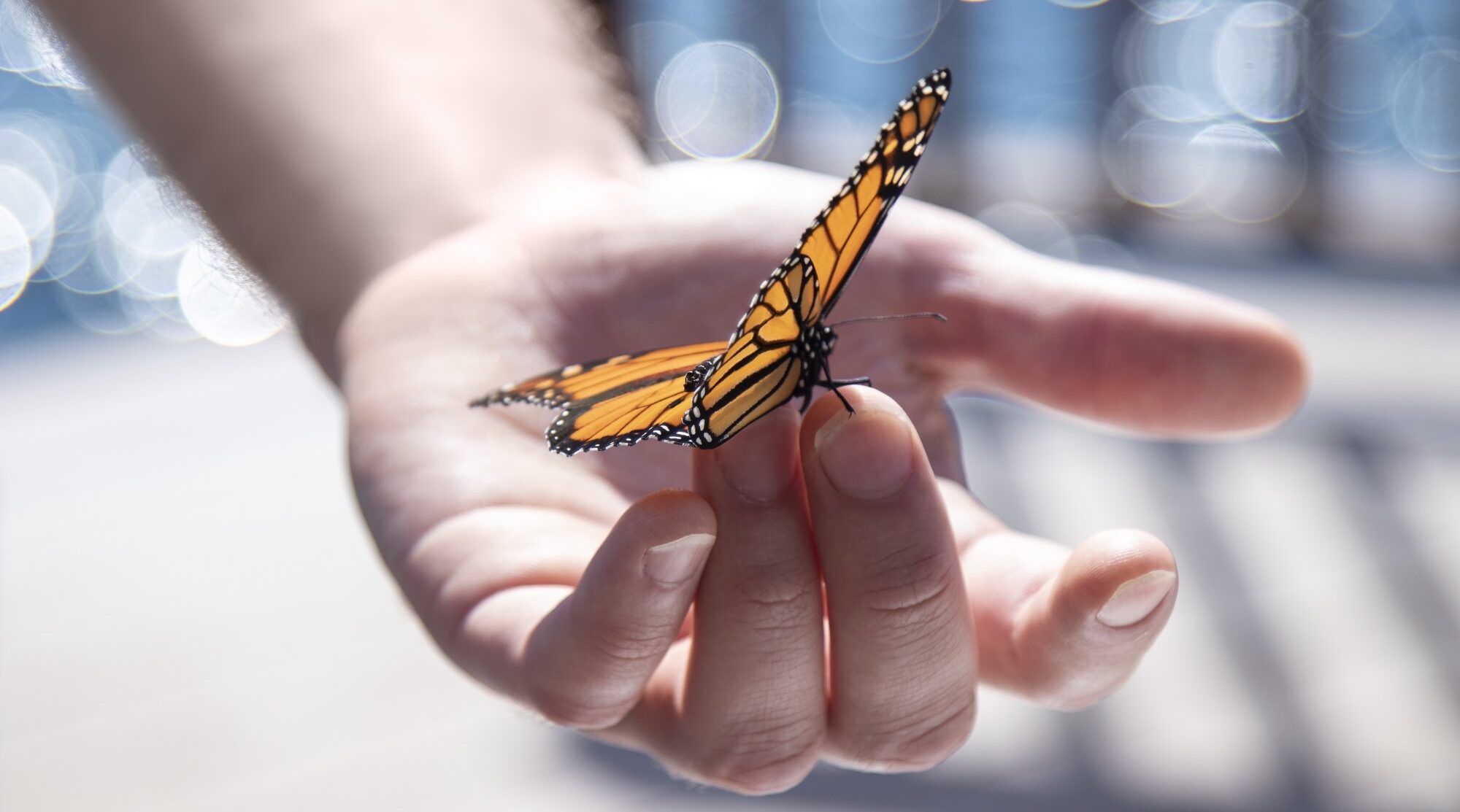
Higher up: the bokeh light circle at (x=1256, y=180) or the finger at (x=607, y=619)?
the bokeh light circle at (x=1256, y=180)

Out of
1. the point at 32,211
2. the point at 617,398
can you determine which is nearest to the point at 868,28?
the point at 32,211

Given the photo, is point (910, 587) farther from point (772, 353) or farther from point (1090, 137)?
point (1090, 137)

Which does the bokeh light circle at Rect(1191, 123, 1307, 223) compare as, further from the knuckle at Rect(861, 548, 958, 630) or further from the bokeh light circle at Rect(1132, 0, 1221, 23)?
the knuckle at Rect(861, 548, 958, 630)

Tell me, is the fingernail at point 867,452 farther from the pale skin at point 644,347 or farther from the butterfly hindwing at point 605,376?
the butterfly hindwing at point 605,376

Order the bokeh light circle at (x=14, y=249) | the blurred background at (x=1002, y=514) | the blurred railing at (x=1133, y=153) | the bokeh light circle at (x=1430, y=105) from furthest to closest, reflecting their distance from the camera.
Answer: the bokeh light circle at (x=14, y=249)
the bokeh light circle at (x=1430, y=105)
the blurred railing at (x=1133, y=153)
the blurred background at (x=1002, y=514)

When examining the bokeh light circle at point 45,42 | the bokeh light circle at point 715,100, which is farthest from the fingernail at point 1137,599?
the bokeh light circle at point 715,100

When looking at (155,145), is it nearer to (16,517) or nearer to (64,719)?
(64,719)
